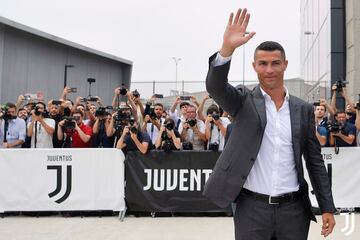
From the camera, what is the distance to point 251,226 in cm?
254

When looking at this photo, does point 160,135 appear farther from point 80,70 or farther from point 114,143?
point 80,70

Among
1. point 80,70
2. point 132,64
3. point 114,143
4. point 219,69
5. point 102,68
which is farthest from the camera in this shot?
point 132,64

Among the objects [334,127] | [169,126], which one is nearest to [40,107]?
[169,126]

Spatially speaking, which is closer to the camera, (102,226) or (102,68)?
(102,226)

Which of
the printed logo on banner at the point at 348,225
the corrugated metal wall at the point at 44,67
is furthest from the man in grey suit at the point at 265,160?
the corrugated metal wall at the point at 44,67

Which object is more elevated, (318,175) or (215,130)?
(215,130)

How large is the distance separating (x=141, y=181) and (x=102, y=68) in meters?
26.7

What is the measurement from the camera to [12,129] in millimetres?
7672

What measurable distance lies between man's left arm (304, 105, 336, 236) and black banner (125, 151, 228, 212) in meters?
4.26

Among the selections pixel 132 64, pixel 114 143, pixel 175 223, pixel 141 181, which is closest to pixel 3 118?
pixel 114 143

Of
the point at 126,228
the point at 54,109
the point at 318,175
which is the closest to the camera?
the point at 318,175

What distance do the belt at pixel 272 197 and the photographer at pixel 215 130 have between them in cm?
437

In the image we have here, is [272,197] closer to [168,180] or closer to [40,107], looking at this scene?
[168,180]

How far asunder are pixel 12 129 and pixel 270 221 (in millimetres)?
6272
